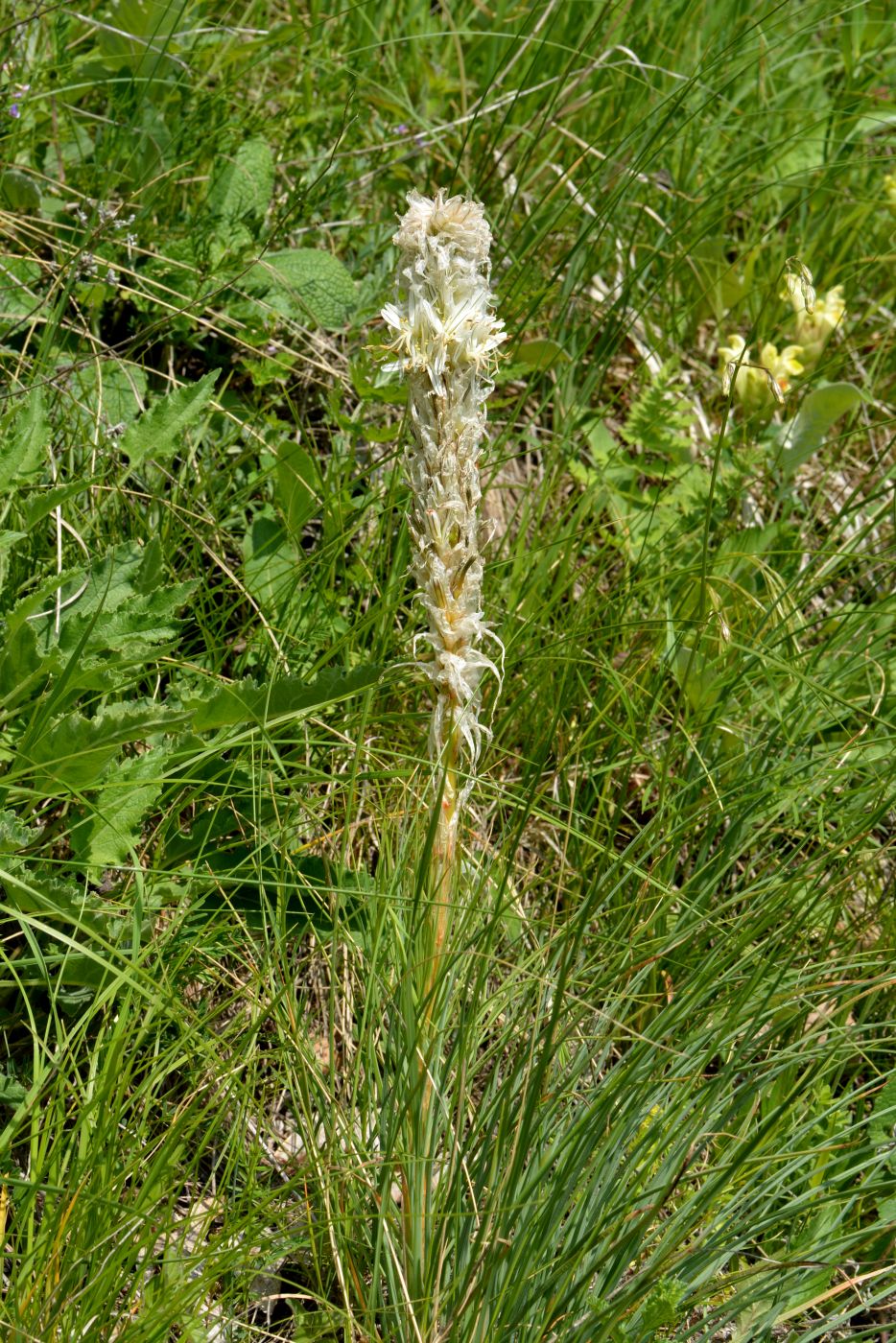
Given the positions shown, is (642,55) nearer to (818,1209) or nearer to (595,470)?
(595,470)

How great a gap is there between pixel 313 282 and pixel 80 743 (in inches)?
47.5

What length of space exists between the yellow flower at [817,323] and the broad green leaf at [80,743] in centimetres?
179

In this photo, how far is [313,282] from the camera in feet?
8.32

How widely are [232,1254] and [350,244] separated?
2073 mm

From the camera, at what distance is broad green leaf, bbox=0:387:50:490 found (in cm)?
188

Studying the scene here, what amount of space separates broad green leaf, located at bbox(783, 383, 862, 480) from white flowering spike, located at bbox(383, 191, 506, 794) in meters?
1.32

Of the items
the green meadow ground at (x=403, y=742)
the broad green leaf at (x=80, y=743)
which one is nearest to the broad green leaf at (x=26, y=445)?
the green meadow ground at (x=403, y=742)

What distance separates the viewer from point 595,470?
264 cm

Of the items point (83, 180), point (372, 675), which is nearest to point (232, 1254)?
point (372, 675)

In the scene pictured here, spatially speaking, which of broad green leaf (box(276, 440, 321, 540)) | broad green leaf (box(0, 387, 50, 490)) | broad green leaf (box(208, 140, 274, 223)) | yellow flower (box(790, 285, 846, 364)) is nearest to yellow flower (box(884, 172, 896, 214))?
yellow flower (box(790, 285, 846, 364))

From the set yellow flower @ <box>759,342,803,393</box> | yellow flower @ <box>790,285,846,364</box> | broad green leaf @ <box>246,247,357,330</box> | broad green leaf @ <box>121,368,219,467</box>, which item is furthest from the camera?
yellow flower @ <box>790,285,846,364</box>

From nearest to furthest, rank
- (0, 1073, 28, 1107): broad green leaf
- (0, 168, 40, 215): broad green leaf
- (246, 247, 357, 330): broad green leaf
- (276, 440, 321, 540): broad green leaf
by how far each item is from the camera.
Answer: (0, 1073, 28, 1107): broad green leaf, (276, 440, 321, 540): broad green leaf, (0, 168, 40, 215): broad green leaf, (246, 247, 357, 330): broad green leaf

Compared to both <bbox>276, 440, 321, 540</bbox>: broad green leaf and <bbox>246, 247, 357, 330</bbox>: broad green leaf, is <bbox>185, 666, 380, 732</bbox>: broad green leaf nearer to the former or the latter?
<bbox>276, 440, 321, 540</bbox>: broad green leaf

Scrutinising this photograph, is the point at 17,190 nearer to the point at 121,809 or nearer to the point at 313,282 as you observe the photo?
the point at 313,282
